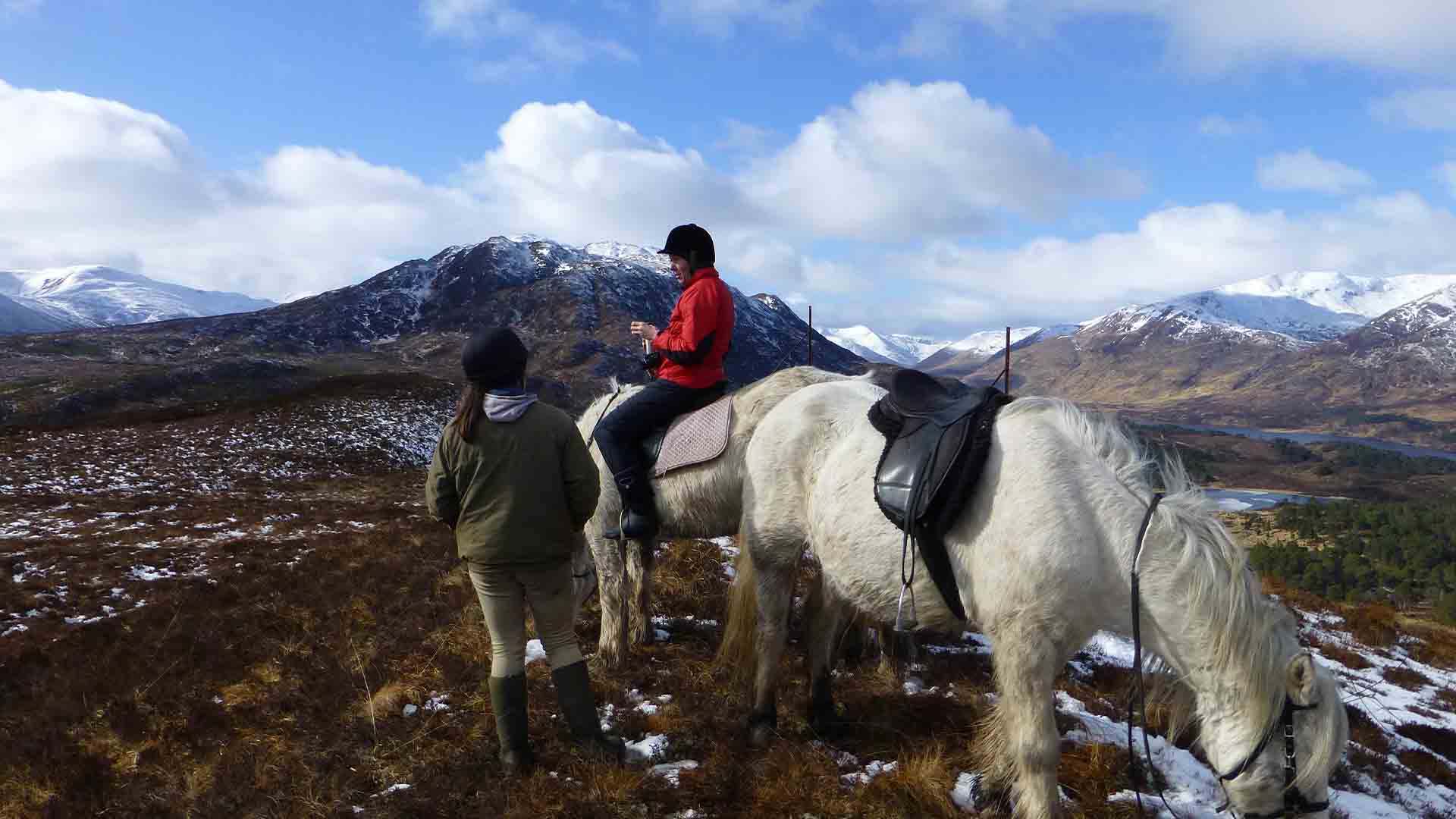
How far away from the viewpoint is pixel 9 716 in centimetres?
714

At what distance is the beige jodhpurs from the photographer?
4.12 m

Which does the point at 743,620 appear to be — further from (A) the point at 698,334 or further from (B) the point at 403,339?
(B) the point at 403,339

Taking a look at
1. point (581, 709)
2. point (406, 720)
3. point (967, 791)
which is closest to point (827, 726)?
point (967, 791)

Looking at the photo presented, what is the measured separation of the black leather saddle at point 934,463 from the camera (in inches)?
140

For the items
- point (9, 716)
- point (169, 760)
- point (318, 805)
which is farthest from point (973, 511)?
point (9, 716)

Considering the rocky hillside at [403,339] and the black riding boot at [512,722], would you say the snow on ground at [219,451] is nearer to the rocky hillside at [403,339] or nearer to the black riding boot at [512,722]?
the rocky hillside at [403,339]

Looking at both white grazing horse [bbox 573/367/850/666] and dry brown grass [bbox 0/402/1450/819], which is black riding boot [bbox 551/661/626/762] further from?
white grazing horse [bbox 573/367/850/666]

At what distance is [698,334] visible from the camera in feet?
17.2

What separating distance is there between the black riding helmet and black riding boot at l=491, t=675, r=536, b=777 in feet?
10.2

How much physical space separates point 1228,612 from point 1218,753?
1.99 ft

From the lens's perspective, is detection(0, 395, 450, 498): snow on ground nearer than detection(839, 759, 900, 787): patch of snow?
No

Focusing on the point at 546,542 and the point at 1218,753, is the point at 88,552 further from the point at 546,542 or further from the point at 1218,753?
the point at 1218,753

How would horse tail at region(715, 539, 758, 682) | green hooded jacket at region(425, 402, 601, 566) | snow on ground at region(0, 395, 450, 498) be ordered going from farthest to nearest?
snow on ground at region(0, 395, 450, 498)
horse tail at region(715, 539, 758, 682)
green hooded jacket at region(425, 402, 601, 566)

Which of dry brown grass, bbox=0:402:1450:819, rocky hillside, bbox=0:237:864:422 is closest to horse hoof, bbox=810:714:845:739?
dry brown grass, bbox=0:402:1450:819
